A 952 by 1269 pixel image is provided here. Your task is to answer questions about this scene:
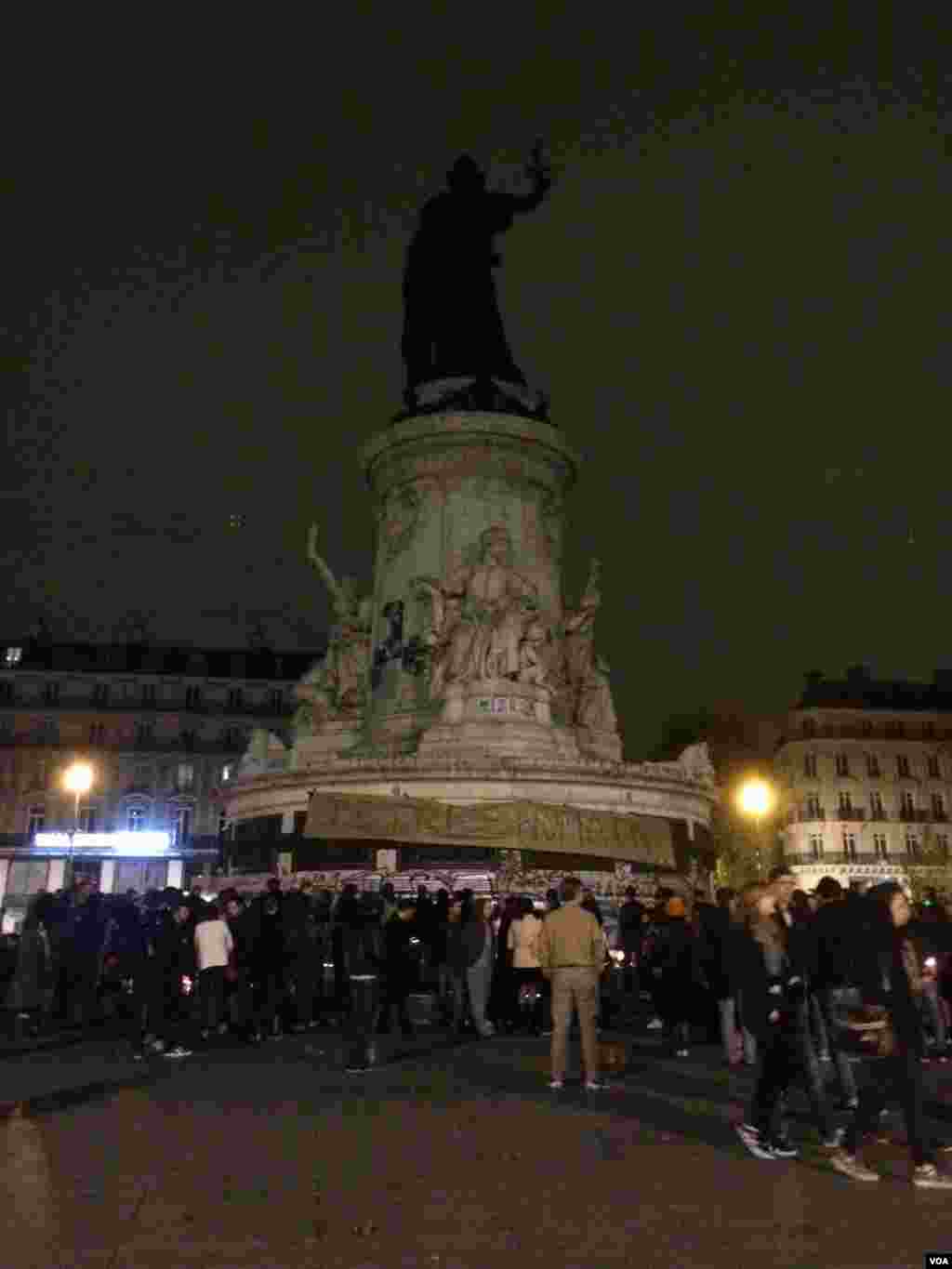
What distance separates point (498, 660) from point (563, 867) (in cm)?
552

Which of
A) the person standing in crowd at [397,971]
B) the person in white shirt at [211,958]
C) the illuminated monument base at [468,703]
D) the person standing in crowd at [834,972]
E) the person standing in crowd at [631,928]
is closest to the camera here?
the person standing in crowd at [834,972]

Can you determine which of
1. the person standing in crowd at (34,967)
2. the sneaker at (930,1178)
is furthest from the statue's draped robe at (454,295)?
the sneaker at (930,1178)

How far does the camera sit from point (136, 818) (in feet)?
217

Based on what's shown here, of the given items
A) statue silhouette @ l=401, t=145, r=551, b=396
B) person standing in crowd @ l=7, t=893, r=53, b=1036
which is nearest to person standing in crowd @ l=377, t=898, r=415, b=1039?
person standing in crowd @ l=7, t=893, r=53, b=1036

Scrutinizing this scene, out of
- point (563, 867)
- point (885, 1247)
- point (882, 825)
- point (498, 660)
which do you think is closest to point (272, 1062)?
point (885, 1247)

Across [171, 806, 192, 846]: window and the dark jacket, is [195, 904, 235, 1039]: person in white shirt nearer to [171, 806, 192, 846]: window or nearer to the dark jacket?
the dark jacket

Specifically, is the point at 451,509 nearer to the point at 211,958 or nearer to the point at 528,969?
the point at 528,969

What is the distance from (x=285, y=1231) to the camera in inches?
257

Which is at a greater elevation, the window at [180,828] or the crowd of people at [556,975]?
the window at [180,828]

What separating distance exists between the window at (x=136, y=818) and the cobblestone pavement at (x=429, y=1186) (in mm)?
56439

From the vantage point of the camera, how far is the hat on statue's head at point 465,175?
118ft

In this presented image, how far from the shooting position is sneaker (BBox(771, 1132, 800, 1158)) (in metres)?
8.51

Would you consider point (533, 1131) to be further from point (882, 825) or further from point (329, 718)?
point (882, 825)

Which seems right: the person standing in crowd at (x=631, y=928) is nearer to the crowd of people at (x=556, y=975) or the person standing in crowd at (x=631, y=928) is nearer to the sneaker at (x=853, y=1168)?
the crowd of people at (x=556, y=975)
